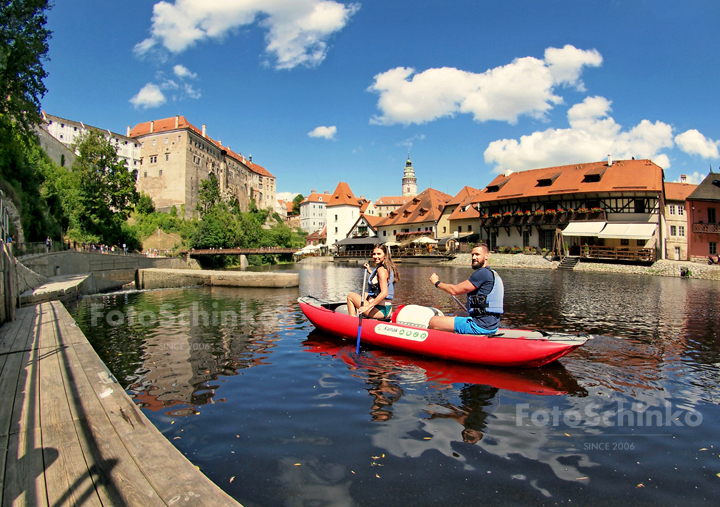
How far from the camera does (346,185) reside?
82688 millimetres

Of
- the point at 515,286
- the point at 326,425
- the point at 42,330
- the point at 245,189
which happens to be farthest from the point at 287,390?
the point at 245,189

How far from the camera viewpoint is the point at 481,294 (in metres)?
6.95

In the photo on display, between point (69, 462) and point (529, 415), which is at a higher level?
point (69, 462)

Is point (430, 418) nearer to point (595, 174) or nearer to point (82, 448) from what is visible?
point (82, 448)

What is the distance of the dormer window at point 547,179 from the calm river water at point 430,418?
33.4m

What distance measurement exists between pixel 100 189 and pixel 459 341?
139 feet

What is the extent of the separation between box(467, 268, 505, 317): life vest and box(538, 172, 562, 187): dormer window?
38608 mm

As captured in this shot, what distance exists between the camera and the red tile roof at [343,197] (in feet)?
258

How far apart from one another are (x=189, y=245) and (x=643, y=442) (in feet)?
177

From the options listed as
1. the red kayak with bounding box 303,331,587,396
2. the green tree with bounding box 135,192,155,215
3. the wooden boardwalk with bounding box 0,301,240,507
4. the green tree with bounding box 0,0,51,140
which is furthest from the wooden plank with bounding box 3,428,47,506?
the green tree with bounding box 135,192,155,215

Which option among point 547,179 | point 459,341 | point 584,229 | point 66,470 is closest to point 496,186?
point 547,179

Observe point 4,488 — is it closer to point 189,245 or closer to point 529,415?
point 529,415

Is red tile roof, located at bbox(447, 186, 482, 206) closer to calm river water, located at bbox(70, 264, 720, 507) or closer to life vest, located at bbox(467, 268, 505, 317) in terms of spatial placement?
calm river water, located at bbox(70, 264, 720, 507)

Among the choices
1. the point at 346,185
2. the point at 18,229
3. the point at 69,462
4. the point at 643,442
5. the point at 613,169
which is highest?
the point at 346,185
